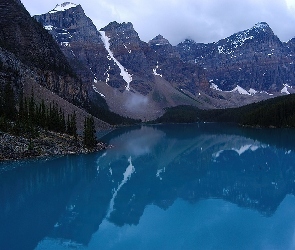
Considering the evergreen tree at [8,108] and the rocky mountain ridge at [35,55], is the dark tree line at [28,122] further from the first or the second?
the rocky mountain ridge at [35,55]

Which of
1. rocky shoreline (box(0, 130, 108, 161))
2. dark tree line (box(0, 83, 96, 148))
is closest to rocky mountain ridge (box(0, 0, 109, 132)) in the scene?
dark tree line (box(0, 83, 96, 148))

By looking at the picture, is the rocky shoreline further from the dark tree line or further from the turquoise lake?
the turquoise lake

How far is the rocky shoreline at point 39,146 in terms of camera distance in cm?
5191

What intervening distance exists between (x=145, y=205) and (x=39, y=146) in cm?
3150

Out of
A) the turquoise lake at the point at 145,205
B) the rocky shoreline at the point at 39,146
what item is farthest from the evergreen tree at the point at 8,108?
the turquoise lake at the point at 145,205

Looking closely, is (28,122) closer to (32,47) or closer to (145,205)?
(145,205)

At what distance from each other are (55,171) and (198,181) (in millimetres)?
18698

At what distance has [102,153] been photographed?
66375 mm

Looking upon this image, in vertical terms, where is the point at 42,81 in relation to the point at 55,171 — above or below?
above

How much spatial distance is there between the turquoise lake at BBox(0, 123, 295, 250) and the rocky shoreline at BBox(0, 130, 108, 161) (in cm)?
266

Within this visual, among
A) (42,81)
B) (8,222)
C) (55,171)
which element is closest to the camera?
(8,222)

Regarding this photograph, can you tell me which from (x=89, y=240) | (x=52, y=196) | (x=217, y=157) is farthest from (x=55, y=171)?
(x=217, y=157)

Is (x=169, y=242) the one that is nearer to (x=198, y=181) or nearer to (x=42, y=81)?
(x=198, y=181)

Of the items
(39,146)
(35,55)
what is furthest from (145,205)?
(35,55)
